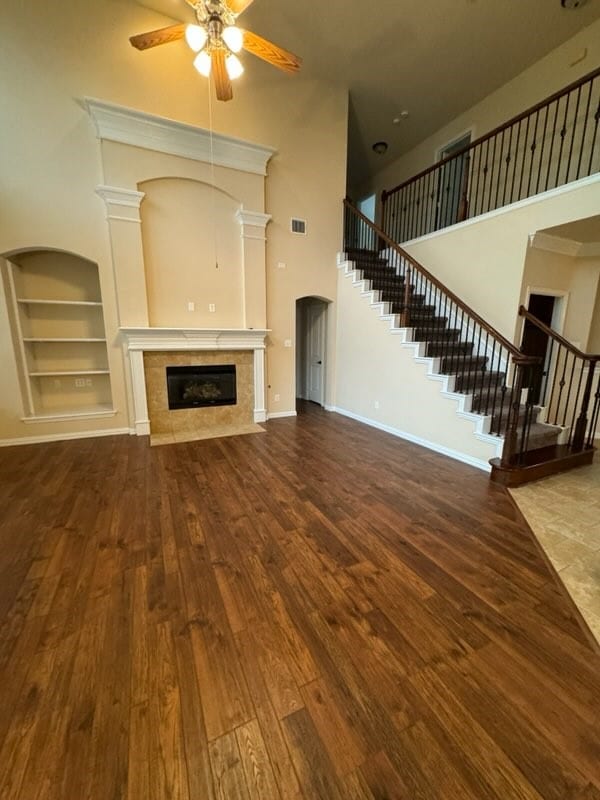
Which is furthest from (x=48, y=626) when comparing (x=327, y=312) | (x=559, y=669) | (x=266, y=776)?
(x=327, y=312)

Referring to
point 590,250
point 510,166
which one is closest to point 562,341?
point 590,250

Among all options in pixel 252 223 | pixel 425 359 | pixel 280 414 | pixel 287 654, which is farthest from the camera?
pixel 280 414

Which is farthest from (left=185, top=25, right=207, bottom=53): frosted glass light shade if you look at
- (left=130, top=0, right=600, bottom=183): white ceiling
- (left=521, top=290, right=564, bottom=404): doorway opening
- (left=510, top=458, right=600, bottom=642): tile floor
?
(left=510, top=458, right=600, bottom=642): tile floor

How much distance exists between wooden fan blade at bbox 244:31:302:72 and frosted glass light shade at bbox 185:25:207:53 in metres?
A: 0.36

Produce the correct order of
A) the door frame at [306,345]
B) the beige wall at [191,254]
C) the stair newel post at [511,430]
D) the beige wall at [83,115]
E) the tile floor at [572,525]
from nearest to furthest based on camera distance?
the tile floor at [572,525] < the stair newel post at [511,430] < the beige wall at [83,115] < the beige wall at [191,254] < the door frame at [306,345]

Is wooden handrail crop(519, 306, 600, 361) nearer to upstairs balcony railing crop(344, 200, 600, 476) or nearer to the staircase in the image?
upstairs balcony railing crop(344, 200, 600, 476)

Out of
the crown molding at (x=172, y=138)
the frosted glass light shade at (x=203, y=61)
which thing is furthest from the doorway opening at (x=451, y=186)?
the frosted glass light shade at (x=203, y=61)

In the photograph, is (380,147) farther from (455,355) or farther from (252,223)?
(455,355)

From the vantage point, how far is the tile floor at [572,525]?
6.17 ft

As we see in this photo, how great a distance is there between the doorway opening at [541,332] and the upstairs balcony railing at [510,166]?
1.47 meters

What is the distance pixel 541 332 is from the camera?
15.8 ft

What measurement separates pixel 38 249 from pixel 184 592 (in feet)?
14.7

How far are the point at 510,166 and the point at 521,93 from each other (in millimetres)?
1043

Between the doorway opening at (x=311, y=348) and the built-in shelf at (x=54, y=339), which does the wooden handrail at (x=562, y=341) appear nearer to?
the doorway opening at (x=311, y=348)
